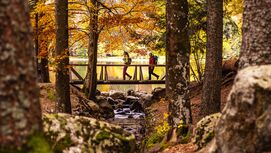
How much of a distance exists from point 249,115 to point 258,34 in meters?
2.18

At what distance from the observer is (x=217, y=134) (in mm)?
4398

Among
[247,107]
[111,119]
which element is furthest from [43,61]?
[247,107]

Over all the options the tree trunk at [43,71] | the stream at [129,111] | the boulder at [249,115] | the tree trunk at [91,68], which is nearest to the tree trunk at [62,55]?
the stream at [129,111]

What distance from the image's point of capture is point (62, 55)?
11.5 metres

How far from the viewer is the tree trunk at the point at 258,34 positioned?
584 centimetres

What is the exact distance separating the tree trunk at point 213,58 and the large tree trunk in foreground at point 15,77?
27.0 feet

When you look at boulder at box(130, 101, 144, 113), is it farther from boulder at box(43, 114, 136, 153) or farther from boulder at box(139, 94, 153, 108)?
boulder at box(43, 114, 136, 153)

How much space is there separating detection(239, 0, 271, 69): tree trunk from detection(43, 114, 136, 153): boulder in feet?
7.48

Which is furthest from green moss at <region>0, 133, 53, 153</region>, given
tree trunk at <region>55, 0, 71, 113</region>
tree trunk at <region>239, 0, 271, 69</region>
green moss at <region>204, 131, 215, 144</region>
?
tree trunk at <region>55, 0, 71, 113</region>

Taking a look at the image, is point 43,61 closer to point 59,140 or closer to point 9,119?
point 59,140

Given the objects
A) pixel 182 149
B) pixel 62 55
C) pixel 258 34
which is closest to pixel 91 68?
pixel 62 55

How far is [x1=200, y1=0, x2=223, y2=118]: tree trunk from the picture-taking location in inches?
404

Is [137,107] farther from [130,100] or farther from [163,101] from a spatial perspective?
[163,101]

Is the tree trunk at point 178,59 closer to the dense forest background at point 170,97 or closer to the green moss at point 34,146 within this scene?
the dense forest background at point 170,97
